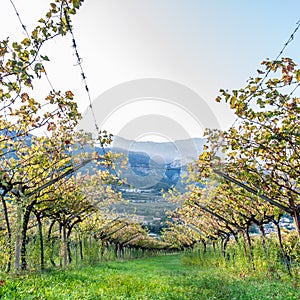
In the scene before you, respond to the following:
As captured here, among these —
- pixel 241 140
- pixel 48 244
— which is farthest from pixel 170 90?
pixel 48 244

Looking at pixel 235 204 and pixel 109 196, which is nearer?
pixel 235 204

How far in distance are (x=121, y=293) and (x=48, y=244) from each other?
6837 mm

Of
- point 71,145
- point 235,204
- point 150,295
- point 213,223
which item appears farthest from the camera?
point 213,223

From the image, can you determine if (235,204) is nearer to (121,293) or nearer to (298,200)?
(298,200)

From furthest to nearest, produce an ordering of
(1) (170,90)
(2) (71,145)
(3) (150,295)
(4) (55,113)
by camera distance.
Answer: (1) (170,90) < (2) (71,145) < (3) (150,295) < (4) (55,113)

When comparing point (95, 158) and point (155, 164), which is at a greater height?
point (155, 164)

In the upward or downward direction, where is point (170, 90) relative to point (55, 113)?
upward

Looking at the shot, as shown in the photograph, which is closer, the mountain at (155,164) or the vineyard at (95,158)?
the vineyard at (95,158)

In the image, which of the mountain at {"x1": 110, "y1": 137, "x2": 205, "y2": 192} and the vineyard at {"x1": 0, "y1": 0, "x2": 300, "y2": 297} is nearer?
the vineyard at {"x1": 0, "y1": 0, "x2": 300, "y2": 297}

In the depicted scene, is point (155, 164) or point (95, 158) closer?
point (95, 158)

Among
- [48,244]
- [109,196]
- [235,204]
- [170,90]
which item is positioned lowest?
[48,244]

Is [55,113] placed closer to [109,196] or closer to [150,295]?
[150,295]

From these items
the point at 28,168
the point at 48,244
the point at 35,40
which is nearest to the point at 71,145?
the point at 28,168

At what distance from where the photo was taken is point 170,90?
989 centimetres
